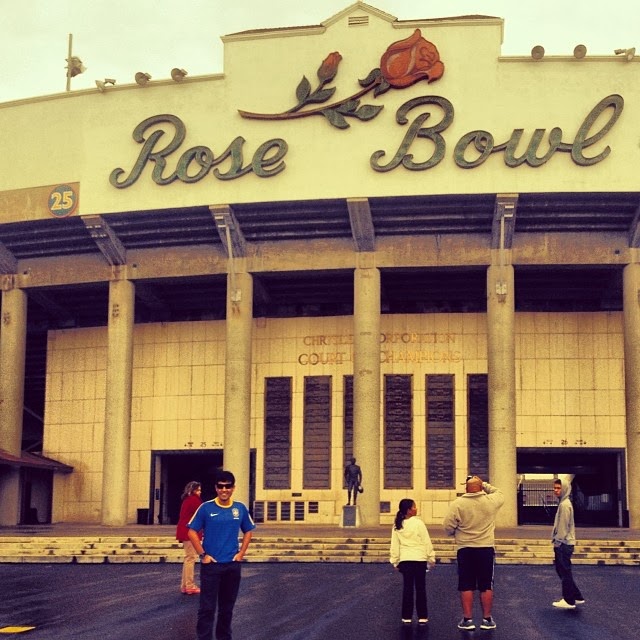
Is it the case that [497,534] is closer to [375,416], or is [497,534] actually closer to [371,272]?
[375,416]

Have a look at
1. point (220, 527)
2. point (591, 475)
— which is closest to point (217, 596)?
point (220, 527)

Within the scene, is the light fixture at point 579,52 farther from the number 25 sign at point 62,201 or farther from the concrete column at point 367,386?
the number 25 sign at point 62,201

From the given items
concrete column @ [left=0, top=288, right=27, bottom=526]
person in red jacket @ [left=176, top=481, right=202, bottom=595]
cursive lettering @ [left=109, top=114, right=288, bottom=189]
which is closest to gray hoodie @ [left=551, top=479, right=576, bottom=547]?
person in red jacket @ [left=176, top=481, right=202, bottom=595]

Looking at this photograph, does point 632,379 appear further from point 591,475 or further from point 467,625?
point 467,625

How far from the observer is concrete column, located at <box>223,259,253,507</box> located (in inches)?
1540

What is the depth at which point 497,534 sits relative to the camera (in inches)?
1294

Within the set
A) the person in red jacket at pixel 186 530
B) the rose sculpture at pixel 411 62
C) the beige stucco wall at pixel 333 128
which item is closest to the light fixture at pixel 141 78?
the beige stucco wall at pixel 333 128

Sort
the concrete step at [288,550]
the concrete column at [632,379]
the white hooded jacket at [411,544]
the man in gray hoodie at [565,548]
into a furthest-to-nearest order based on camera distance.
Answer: the concrete column at [632,379], the concrete step at [288,550], the man in gray hoodie at [565,548], the white hooded jacket at [411,544]

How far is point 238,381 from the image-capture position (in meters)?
39.7

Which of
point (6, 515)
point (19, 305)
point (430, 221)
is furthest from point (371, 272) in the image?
point (6, 515)

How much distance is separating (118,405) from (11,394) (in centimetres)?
452

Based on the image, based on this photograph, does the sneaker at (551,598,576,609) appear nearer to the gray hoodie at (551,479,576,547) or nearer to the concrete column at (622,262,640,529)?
the gray hoodie at (551,479,576,547)

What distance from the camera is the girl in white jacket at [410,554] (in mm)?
14578

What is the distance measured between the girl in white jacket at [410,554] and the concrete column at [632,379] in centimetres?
2454
